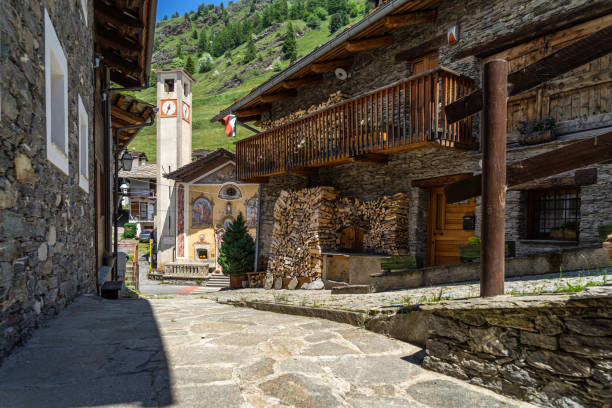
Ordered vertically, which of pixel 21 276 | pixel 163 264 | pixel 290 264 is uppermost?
pixel 21 276

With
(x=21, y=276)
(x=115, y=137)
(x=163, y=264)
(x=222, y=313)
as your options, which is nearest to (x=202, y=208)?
(x=163, y=264)

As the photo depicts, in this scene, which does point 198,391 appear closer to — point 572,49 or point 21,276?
point 21,276

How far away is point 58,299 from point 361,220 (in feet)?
22.0

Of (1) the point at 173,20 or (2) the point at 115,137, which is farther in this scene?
(1) the point at 173,20

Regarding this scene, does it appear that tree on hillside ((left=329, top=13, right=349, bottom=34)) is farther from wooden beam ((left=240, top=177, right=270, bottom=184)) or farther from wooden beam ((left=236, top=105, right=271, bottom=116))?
wooden beam ((left=240, top=177, right=270, bottom=184))

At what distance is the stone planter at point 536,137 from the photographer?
19.9 ft

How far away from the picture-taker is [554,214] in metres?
6.38

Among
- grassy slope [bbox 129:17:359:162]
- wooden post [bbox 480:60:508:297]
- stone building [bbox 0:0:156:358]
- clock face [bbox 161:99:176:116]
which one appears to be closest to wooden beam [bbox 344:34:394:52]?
stone building [bbox 0:0:156:358]

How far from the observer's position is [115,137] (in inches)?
454

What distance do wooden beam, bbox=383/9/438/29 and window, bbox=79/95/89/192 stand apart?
589cm

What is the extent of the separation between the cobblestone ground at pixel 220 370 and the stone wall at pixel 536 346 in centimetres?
12

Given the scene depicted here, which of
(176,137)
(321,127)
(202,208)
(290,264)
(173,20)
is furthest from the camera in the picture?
(173,20)

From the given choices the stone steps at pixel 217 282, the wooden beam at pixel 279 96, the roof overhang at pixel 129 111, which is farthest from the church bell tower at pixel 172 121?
the wooden beam at pixel 279 96

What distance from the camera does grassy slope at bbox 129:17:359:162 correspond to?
52.9 meters
